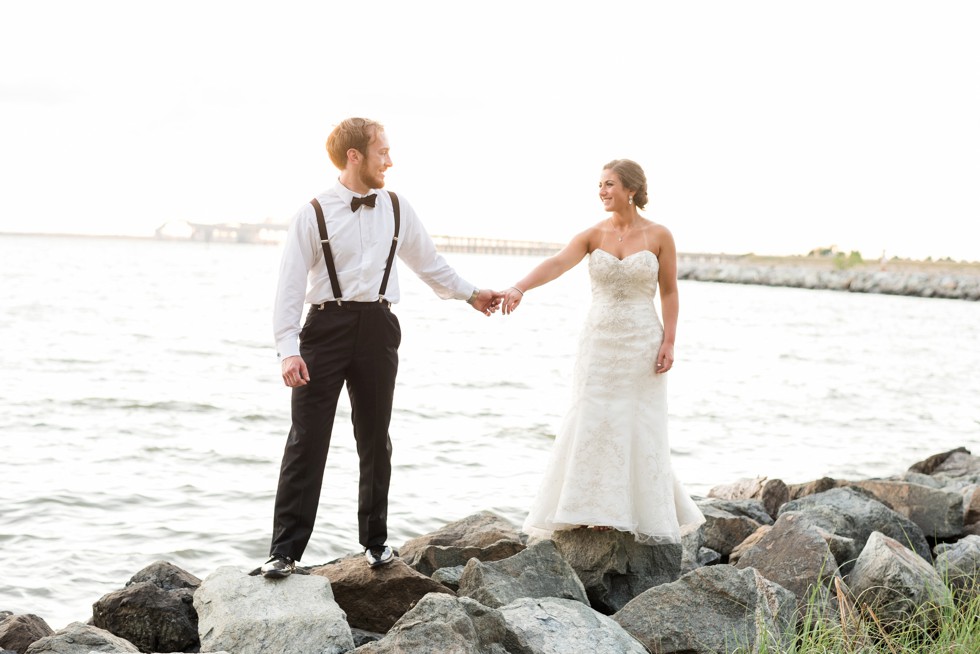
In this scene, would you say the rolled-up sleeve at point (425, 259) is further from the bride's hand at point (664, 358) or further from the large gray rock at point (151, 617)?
the large gray rock at point (151, 617)

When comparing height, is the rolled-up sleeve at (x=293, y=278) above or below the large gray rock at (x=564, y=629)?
above

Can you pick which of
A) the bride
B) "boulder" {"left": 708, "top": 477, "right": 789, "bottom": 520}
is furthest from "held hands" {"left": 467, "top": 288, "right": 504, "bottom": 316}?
"boulder" {"left": 708, "top": 477, "right": 789, "bottom": 520}

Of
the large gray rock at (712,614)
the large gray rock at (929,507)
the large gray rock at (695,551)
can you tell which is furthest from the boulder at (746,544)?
the large gray rock at (929,507)

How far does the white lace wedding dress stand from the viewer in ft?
17.5

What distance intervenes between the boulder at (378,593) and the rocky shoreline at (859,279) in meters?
62.7

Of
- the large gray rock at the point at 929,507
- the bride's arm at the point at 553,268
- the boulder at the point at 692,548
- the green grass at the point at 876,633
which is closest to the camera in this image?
the green grass at the point at 876,633

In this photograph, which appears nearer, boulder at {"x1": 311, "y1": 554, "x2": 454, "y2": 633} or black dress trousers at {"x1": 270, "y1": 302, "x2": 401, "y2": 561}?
black dress trousers at {"x1": 270, "y1": 302, "x2": 401, "y2": 561}

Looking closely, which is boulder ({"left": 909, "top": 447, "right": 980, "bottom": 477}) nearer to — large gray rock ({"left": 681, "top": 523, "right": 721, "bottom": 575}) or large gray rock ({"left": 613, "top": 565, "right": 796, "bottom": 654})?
large gray rock ({"left": 681, "top": 523, "right": 721, "bottom": 575})

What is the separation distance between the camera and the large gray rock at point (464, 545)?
5.57 m

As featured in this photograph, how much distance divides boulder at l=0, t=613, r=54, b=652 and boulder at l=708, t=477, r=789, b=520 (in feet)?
17.7

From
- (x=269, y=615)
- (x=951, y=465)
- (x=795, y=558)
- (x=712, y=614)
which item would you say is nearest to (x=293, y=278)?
(x=269, y=615)

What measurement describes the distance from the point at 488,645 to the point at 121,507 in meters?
5.52

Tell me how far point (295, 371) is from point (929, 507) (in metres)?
5.14

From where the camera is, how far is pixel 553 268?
5730mm
